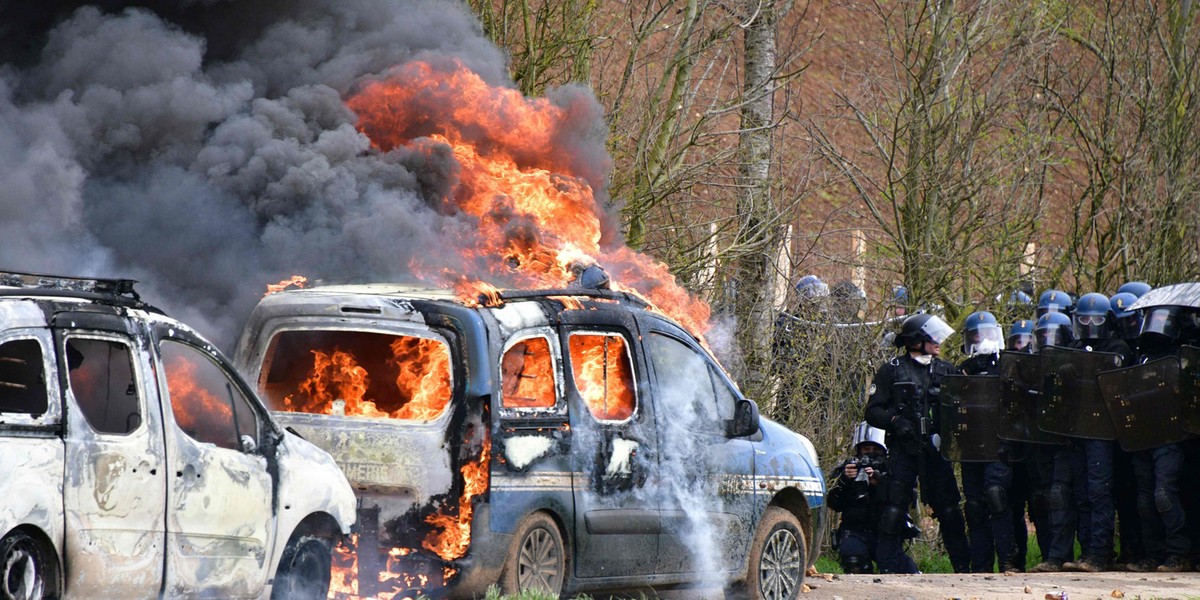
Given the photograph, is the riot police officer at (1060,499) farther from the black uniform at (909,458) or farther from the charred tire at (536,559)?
the charred tire at (536,559)

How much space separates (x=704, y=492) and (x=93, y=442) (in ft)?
12.9

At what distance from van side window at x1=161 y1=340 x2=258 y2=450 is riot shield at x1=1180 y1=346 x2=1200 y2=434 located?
302 inches

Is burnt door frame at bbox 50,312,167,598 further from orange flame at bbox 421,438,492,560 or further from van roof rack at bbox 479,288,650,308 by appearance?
van roof rack at bbox 479,288,650,308

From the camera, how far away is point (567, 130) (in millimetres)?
11461

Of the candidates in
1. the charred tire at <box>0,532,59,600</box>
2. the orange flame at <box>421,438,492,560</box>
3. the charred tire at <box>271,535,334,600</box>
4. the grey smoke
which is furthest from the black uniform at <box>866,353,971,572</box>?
the charred tire at <box>0,532,59,600</box>

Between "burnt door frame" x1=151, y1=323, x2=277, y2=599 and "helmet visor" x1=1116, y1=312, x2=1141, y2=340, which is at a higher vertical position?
"helmet visor" x1=1116, y1=312, x2=1141, y2=340

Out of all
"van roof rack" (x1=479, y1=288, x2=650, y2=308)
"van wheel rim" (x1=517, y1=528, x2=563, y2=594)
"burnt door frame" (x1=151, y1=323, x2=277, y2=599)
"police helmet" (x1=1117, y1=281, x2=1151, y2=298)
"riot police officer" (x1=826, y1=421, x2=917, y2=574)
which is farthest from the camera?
"police helmet" (x1=1117, y1=281, x2=1151, y2=298)

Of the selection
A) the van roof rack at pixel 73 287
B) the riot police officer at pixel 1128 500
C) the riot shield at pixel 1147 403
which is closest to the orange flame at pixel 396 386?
the van roof rack at pixel 73 287

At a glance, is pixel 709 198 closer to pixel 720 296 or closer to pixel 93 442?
pixel 720 296

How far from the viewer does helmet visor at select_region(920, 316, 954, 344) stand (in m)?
13.5

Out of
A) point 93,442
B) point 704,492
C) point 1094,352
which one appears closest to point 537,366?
point 704,492

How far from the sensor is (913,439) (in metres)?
13.1

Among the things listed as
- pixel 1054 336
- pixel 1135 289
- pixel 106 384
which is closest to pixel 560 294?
pixel 106 384

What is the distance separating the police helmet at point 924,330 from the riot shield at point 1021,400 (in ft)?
1.83
